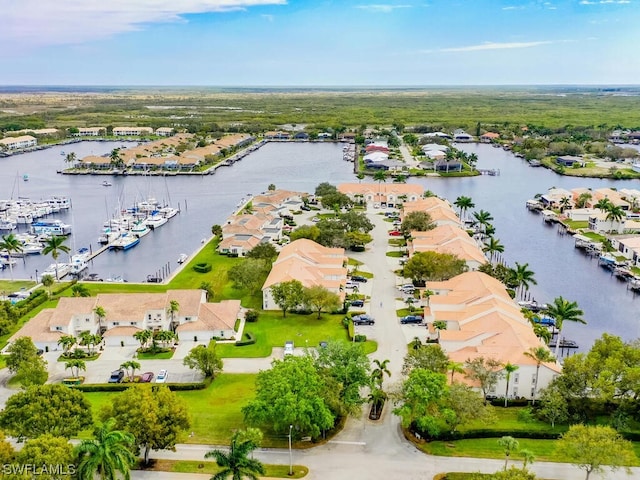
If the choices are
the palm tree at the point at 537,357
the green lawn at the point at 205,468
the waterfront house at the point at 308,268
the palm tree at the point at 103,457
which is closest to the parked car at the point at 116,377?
the green lawn at the point at 205,468

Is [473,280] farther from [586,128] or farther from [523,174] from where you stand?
[586,128]

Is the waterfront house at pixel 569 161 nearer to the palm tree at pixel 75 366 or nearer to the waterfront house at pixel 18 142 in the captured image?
the palm tree at pixel 75 366

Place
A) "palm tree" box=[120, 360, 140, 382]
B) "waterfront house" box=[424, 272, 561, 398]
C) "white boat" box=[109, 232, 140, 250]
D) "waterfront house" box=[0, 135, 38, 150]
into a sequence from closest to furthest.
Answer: "waterfront house" box=[424, 272, 561, 398] → "palm tree" box=[120, 360, 140, 382] → "white boat" box=[109, 232, 140, 250] → "waterfront house" box=[0, 135, 38, 150]

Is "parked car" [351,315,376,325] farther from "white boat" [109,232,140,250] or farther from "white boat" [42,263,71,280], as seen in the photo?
"white boat" [109,232,140,250]

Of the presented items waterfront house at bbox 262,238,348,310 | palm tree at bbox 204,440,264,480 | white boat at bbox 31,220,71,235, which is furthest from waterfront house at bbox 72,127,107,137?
palm tree at bbox 204,440,264,480

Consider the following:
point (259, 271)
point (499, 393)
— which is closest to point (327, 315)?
point (259, 271)

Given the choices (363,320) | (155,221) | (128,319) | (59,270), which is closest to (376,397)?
(363,320)
